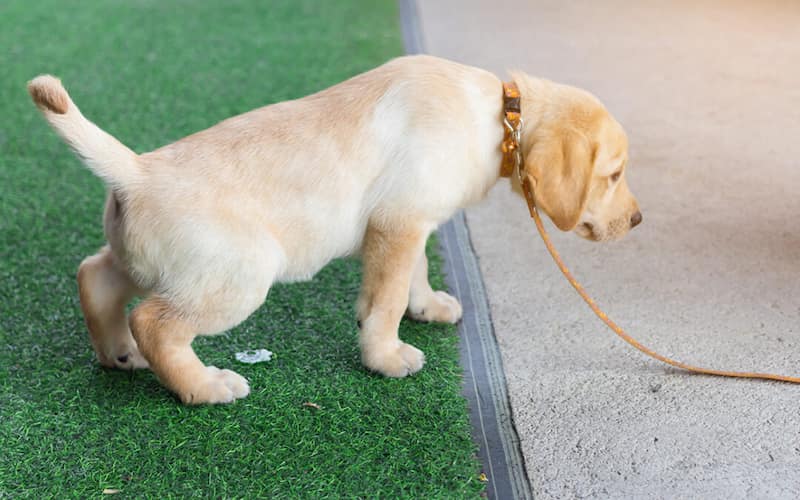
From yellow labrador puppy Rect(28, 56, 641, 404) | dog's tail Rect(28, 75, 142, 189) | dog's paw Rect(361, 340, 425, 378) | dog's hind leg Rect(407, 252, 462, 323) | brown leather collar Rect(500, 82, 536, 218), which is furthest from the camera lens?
dog's hind leg Rect(407, 252, 462, 323)

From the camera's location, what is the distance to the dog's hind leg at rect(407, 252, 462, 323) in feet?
9.75

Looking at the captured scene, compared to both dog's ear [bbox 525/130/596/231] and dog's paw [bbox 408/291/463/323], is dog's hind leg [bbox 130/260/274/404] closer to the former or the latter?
dog's paw [bbox 408/291/463/323]

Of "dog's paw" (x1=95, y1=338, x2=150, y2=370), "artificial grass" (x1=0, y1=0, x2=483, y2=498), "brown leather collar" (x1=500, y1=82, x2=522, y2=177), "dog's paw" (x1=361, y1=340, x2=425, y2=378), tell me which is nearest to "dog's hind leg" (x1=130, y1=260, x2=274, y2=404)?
"artificial grass" (x1=0, y1=0, x2=483, y2=498)

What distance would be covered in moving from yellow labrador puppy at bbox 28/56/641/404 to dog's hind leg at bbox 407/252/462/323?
0.33 metres

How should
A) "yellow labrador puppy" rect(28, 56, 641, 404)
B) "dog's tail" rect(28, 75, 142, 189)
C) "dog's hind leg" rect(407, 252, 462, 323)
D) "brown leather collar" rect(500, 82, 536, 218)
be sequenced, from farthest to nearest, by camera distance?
"dog's hind leg" rect(407, 252, 462, 323) < "brown leather collar" rect(500, 82, 536, 218) < "yellow labrador puppy" rect(28, 56, 641, 404) < "dog's tail" rect(28, 75, 142, 189)

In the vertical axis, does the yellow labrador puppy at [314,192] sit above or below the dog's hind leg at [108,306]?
above

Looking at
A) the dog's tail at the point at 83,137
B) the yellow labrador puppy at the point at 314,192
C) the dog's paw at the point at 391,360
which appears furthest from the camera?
the dog's paw at the point at 391,360

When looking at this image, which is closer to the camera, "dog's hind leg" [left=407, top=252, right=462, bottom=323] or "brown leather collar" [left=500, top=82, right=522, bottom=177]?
"brown leather collar" [left=500, top=82, right=522, bottom=177]

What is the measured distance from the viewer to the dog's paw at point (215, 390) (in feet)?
8.27

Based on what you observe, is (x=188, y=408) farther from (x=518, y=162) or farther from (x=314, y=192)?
(x=518, y=162)

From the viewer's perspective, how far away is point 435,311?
3.02 metres

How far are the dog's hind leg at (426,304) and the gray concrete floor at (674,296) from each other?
6.8 inches

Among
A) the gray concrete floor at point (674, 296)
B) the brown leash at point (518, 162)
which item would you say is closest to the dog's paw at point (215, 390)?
the gray concrete floor at point (674, 296)

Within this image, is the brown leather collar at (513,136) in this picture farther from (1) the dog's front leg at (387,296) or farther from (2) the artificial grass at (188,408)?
(2) the artificial grass at (188,408)
